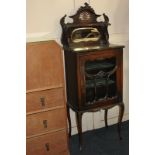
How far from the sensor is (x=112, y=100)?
2.70m

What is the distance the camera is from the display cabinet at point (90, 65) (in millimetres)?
2492

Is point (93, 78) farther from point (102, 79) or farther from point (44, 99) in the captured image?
point (44, 99)

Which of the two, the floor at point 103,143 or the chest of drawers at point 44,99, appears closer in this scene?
the chest of drawers at point 44,99

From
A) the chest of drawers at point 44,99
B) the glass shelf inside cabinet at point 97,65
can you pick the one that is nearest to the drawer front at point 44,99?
the chest of drawers at point 44,99

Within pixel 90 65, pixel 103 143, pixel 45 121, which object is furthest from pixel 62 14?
pixel 103 143

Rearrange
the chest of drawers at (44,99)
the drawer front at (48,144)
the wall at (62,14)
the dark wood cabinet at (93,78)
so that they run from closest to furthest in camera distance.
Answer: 1. the chest of drawers at (44,99)
2. the drawer front at (48,144)
3. the dark wood cabinet at (93,78)
4. the wall at (62,14)

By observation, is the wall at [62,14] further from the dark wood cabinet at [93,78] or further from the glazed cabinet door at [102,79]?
the glazed cabinet door at [102,79]

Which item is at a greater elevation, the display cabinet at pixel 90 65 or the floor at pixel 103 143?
the display cabinet at pixel 90 65

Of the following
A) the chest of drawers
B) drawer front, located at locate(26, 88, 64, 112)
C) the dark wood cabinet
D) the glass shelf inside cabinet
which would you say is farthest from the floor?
the glass shelf inside cabinet

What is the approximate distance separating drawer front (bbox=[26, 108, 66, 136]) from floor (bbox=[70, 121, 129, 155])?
19.4 inches

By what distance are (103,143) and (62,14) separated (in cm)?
144

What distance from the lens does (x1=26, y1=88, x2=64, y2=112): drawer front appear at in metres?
2.24

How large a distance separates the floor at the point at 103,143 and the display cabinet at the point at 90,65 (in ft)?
0.53
